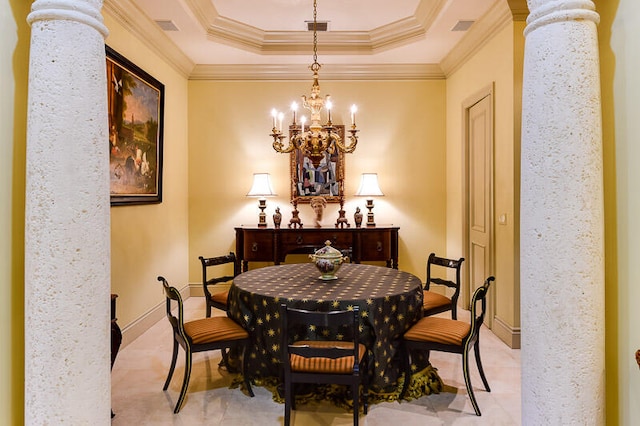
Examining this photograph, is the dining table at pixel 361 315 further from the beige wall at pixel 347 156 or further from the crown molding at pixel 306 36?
the crown molding at pixel 306 36

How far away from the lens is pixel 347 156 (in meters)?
5.75

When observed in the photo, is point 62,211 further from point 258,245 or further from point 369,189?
point 369,189

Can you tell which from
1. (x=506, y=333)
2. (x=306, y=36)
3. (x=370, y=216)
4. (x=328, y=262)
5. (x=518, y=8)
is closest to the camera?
(x=328, y=262)

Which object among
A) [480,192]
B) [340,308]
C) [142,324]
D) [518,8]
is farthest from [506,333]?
[142,324]

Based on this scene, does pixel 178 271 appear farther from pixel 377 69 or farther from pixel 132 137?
pixel 377 69

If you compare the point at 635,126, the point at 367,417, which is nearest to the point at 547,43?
the point at 635,126

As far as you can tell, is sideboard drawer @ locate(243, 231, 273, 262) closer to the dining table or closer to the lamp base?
the lamp base

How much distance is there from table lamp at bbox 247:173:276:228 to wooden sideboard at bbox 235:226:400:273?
266 millimetres

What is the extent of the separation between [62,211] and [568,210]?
6.49ft

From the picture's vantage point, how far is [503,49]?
13.0 ft

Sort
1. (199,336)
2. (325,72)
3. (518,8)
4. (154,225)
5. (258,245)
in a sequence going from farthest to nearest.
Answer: (325,72) → (258,245) → (154,225) → (518,8) → (199,336)

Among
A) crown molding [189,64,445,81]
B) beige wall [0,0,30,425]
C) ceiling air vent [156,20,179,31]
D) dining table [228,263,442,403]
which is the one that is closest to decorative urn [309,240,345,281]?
dining table [228,263,442,403]

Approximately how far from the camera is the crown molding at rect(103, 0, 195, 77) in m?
3.67

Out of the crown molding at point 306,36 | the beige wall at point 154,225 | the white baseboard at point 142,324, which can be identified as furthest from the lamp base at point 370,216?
the white baseboard at point 142,324
